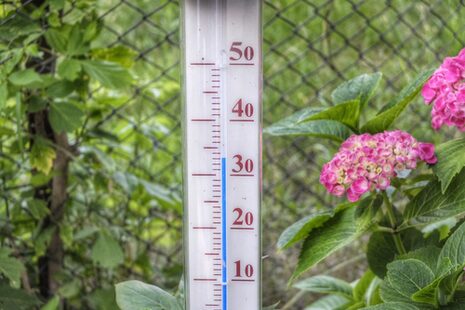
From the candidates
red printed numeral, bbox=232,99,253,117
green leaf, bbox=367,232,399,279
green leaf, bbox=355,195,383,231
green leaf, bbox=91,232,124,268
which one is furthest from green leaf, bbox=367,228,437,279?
green leaf, bbox=91,232,124,268

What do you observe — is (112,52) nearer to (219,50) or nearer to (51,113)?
(51,113)

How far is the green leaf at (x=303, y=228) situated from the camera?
1328 mm

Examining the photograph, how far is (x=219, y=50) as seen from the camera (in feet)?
3.61

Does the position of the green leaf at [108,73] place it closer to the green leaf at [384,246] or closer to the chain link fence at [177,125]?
the chain link fence at [177,125]

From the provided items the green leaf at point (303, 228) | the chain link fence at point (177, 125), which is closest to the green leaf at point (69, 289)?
the chain link fence at point (177, 125)

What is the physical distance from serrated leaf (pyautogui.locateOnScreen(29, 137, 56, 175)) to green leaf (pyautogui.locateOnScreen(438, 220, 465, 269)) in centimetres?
83

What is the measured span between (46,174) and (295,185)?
1009 mm

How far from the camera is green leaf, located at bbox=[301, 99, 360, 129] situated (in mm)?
1298

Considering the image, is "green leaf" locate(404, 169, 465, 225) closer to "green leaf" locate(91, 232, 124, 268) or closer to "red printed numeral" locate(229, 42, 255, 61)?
"red printed numeral" locate(229, 42, 255, 61)

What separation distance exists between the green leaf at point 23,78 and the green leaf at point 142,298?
0.42 metres

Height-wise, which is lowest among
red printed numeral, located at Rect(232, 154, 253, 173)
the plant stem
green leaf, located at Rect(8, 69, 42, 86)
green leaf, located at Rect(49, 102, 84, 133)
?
the plant stem

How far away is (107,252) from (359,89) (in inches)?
25.2

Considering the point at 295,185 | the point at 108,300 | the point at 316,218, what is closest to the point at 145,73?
the point at 295,185

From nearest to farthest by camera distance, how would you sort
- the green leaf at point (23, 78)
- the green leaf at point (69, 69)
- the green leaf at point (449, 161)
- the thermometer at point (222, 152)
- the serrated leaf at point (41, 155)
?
the thermometer at point (222, 152), the green leaf at point (449, 161), the green leaf at point (23, 78), the green leaf at point (69, 69), the serrated leaf at point (41, 155)
